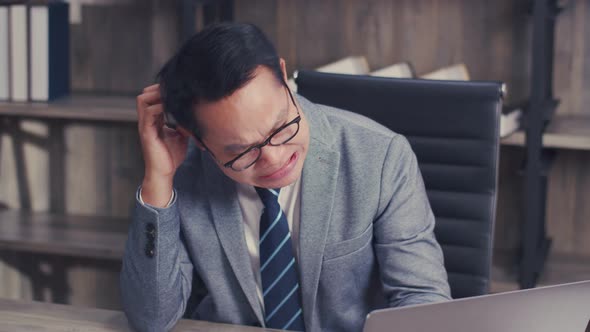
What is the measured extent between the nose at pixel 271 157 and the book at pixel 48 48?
1.43 metres

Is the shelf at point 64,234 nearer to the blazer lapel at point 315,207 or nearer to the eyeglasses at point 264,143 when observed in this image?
the blazer lapel at point 315,207

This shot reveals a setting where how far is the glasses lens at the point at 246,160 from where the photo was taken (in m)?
1.23

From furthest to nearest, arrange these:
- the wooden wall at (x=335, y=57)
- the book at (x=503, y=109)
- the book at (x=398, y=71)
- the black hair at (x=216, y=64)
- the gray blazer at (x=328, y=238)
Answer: the wooden wall at (x=335, y=57) → the book at (x=398, y=71) → the book at (x=503, y=109) → the gray blazer at (x=328, y=238) → the black hair at (x=216, y=64)

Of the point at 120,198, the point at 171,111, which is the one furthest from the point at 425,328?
the point at 120,198

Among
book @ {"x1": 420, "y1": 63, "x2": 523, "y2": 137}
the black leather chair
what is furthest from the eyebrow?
book @ {"x1": 420, "y1": 63, "x2": 523, "y2": 137}

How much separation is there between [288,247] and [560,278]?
108 cm

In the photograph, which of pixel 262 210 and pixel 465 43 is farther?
pixel 465 43

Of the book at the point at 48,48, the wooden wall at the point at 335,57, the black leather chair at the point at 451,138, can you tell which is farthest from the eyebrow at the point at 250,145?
the book at the point at 48,48

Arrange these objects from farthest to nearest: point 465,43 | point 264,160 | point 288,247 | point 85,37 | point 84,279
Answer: point 84,279, point 85,37, point 465,43, point 288,247, point 264,160

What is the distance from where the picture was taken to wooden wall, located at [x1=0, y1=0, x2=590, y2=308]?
2359 mm

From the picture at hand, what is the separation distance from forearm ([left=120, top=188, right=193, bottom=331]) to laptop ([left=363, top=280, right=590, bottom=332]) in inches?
18.7

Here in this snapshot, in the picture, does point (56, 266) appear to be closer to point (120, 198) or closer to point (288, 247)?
point (120, 198)

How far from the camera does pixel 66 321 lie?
1331 millimetres

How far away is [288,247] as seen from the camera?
1422mm
